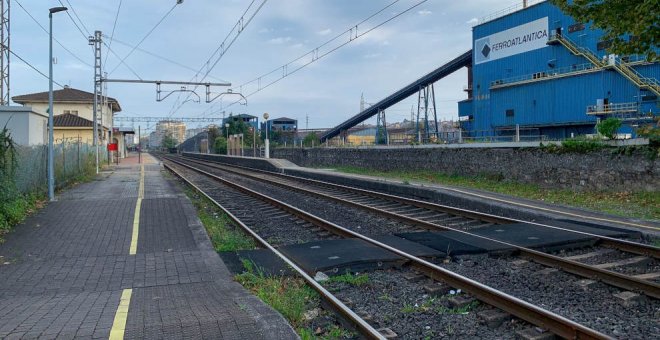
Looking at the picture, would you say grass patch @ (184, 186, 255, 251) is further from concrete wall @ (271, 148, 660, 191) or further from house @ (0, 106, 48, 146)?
concrete wall @ (271, 148, 660, 191)

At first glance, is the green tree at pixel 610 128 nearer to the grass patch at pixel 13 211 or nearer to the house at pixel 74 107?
the grass patch at pixel 13 211

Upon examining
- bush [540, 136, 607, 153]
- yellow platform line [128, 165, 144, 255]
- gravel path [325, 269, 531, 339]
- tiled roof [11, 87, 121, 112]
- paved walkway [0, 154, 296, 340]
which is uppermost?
tiled roof [11, 87, 121, 112]

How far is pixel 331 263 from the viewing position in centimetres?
763

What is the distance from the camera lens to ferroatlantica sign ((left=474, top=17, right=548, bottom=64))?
49.4 m

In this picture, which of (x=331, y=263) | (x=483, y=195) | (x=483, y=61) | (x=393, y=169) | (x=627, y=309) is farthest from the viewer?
(x=483, y=61)

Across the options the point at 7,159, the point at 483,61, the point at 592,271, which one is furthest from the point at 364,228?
the point at 483,61

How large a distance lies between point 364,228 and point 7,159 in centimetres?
850

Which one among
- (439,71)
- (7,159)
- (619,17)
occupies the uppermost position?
(439,71)

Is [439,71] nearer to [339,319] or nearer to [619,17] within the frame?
[619,17]

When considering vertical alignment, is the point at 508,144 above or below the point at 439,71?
below

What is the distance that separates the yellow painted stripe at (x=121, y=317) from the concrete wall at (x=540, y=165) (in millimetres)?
14719

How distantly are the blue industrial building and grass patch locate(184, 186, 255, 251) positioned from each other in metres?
29.1

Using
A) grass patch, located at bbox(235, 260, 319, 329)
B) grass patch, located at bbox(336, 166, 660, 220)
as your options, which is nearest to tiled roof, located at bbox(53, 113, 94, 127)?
grass patch, located at bbox(336, 166, 660, 220)

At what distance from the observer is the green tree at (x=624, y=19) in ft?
24.5
